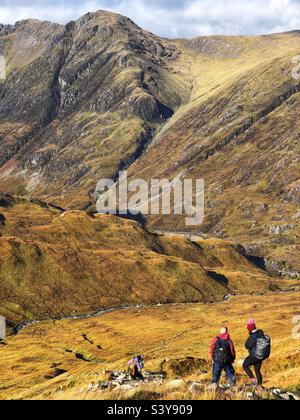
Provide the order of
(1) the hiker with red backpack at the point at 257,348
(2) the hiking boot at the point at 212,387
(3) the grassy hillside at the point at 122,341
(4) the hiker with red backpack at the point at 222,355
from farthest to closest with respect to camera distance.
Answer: (3) the grassy hillside at the point at 122,341 < (4) the hiker with red backpack at the point at 222,355 < (1) the hiker with red backpack at the point at 257,348 < (2) the hiking boot at the point at 212,387

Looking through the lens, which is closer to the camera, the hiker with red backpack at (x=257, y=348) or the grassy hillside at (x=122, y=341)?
the hiker with red backpack at (x=257, y=348)

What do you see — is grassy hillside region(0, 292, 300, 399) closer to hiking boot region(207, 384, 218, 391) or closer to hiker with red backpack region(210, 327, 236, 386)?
hiker with red backpack region(210, 327, 236, 386)

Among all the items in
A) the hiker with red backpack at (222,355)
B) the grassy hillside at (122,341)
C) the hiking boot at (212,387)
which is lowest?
the grassy hillside at (122,341)

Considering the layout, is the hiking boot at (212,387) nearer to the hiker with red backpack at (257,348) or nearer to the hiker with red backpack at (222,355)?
the hiker with red backpack at (222,355)

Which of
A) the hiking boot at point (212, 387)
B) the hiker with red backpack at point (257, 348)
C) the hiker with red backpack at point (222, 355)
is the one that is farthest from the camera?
the hiker with red backpack at point (222, 355)

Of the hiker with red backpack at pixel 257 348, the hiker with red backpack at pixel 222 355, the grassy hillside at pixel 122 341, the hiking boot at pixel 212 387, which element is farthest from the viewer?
the grassy hillside at pixel 122 341

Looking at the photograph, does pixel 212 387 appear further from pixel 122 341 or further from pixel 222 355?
pixel 122 341

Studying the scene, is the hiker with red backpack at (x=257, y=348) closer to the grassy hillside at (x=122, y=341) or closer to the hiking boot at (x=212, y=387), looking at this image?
the hiking boot at (x=212, y=387)

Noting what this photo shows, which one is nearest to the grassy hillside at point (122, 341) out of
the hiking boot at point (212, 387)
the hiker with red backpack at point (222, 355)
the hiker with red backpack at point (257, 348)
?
the hiker with red backpack at point (222, 355)

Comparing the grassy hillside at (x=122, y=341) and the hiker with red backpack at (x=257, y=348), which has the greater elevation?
the hiker with red backpack at (x=257, y=348)

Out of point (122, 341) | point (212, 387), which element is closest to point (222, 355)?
point (212, 387)

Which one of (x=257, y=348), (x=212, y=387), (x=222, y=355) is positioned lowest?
(x=212, y=387)
